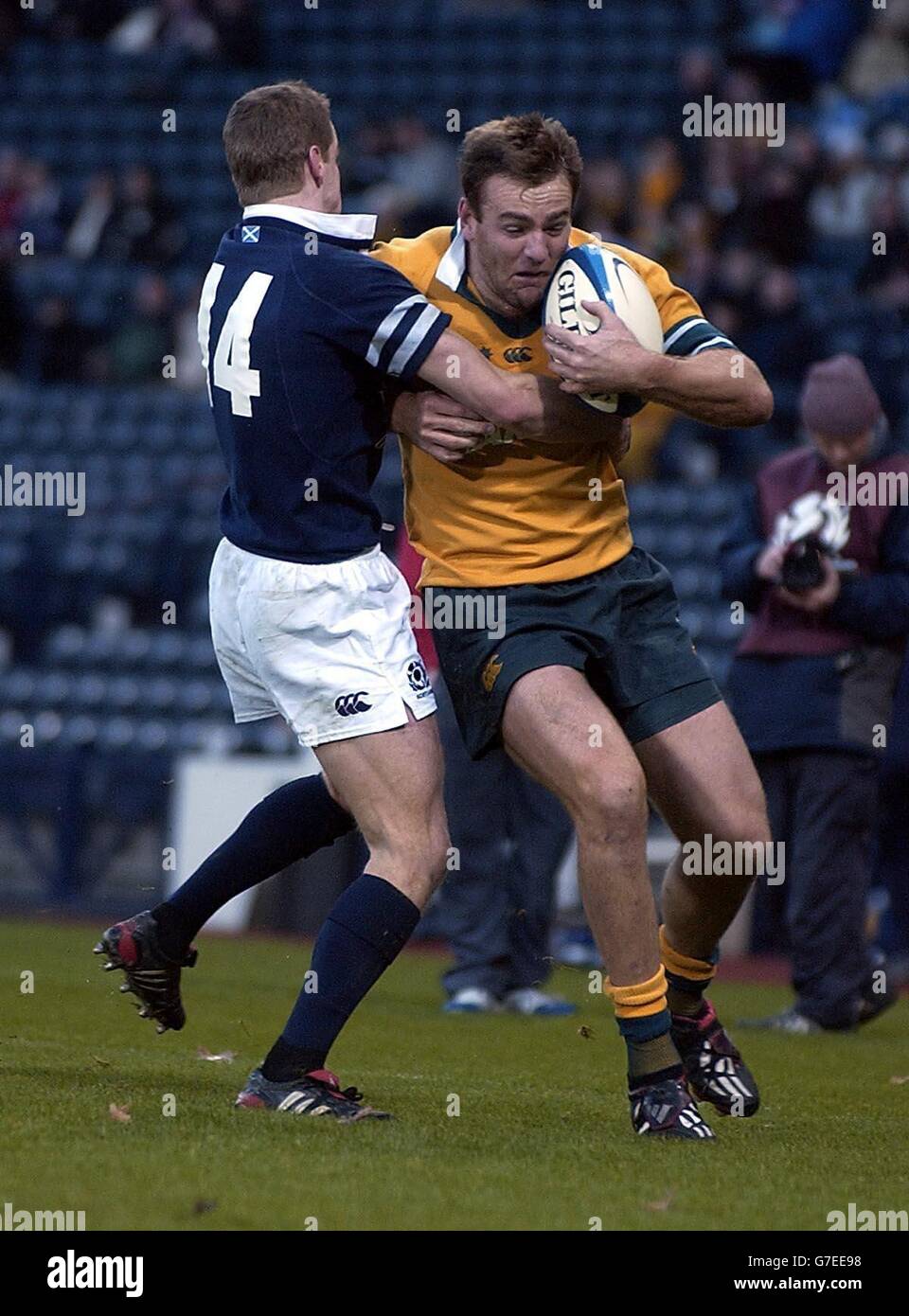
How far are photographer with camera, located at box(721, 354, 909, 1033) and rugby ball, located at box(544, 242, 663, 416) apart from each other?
273 centimetres

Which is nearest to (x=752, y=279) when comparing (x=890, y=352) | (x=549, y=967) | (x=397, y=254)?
(x=890, y=352)

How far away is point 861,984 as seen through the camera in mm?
7699

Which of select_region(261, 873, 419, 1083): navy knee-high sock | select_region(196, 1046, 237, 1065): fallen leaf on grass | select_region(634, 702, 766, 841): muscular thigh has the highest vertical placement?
select_region(634, 702, 766, 841): muscular thigh

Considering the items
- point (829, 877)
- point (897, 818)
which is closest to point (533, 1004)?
point (829, 877)

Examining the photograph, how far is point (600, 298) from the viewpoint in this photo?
479 centimetres

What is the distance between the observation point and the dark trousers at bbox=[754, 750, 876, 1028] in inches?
299

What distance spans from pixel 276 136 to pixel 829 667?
3.57 metres

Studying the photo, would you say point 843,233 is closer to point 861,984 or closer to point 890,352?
point 890,352

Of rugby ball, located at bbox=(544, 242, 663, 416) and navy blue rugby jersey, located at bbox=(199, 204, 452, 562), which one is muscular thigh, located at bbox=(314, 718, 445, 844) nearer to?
navy blue rugby jersey, located at bbox=(199, 204, 452, 562)

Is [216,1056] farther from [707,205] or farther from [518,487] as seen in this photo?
[707,205]

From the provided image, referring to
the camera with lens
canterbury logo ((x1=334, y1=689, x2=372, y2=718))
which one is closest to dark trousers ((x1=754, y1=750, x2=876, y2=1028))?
the camera with lens
